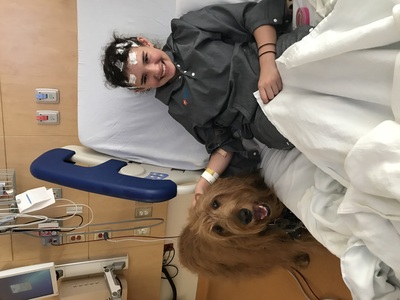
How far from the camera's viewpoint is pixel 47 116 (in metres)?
1.58

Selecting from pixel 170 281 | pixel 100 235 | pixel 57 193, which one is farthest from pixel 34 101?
pixel 170 281

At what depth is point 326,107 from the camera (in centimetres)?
71

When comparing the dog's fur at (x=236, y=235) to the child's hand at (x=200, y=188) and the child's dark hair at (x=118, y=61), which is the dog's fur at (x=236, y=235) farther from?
the child's dark hair at (x=118, y=61)

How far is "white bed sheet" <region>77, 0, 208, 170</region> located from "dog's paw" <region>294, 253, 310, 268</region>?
509mm

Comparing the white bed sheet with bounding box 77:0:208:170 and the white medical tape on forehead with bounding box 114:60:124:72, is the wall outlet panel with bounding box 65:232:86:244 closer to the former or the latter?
the white bed sheet with bounding box 77:0:208:170

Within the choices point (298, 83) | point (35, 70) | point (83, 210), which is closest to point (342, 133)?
point (298, 83)

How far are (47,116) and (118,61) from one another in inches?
25.1

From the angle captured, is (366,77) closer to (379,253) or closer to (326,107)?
(326,107)

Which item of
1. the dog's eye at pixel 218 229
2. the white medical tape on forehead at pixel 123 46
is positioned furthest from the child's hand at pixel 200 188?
the white medical tape on forehead at pixel 123 46

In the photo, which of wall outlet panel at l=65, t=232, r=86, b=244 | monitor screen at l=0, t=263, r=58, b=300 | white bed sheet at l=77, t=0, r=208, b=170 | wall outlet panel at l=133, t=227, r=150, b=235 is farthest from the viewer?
wall outlet panel at l=133, t=227, r=150, b=235

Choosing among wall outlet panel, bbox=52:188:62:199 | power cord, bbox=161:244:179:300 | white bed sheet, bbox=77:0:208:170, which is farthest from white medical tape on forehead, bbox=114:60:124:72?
power cord, bbox=161:244:179:300

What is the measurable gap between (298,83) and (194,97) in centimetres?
43

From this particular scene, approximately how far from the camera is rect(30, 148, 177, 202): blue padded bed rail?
1.08m

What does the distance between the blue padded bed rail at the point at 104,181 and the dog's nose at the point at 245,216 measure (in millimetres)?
239
